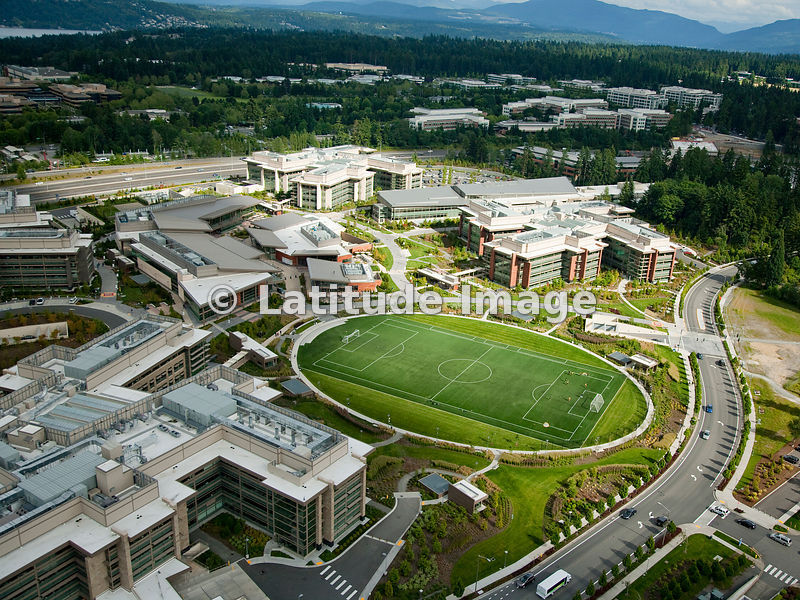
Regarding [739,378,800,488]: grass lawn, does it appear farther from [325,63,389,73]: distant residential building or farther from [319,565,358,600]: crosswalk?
[325,63,389,73]: distant residential building

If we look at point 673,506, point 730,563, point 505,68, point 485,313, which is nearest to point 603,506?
point 673,506

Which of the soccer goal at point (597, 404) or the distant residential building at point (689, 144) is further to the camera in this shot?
the distant residential building at point (689, 144)

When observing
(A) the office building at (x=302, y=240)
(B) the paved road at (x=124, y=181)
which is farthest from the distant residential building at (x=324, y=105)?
(A) the office building at (x=302, y=240)

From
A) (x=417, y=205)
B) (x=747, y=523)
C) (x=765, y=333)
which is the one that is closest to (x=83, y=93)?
(x=417, y=205)

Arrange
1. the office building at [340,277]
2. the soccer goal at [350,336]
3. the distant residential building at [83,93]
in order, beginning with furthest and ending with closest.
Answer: the distant residential building at [83,93] < the office building at [340,277] < the soccer goal at [350,336]

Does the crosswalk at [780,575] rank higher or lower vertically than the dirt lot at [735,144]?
lower

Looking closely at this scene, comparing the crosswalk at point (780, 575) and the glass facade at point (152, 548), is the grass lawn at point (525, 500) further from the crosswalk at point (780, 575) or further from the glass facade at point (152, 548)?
the glass facade at point (152, 548)
